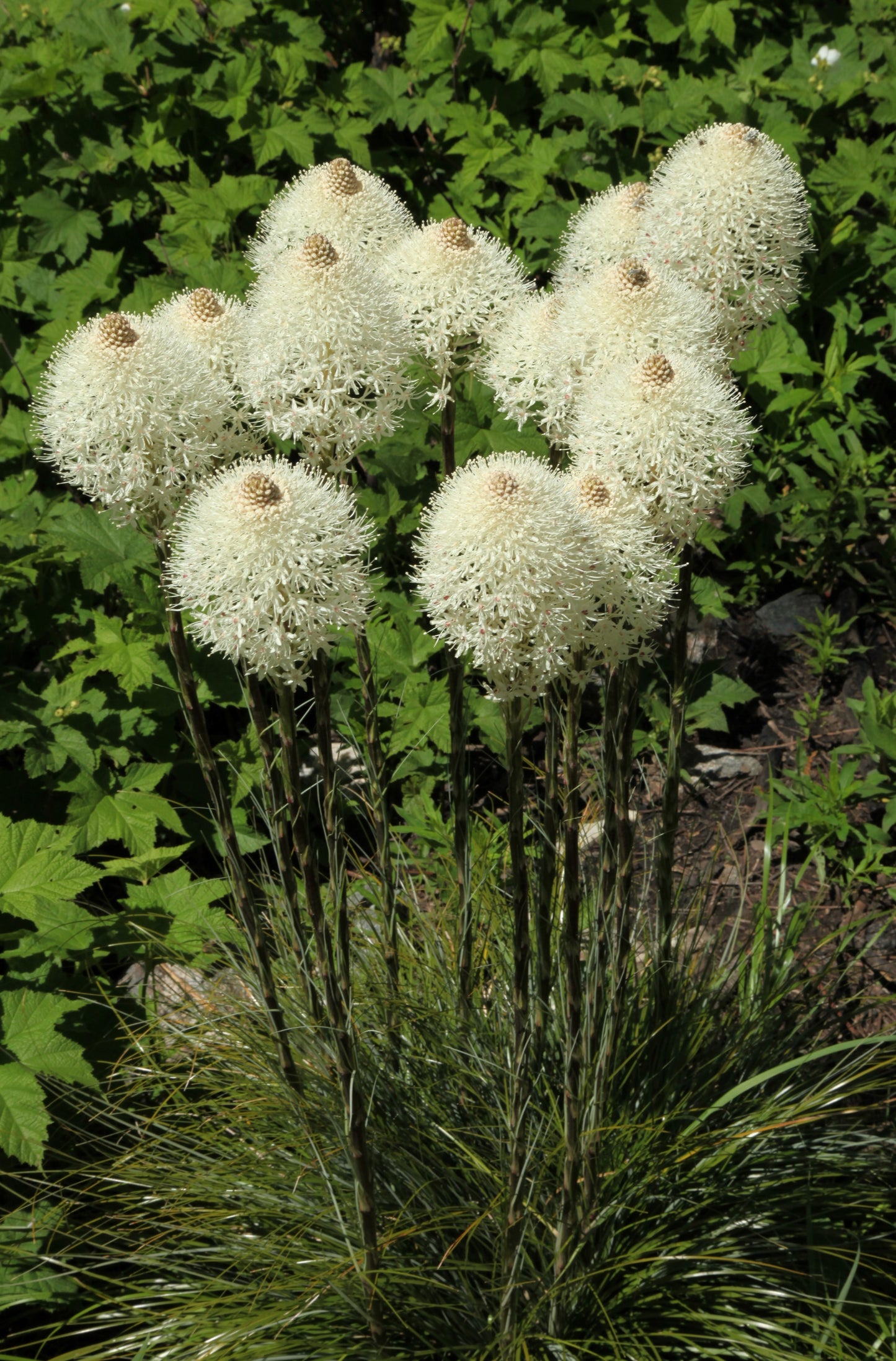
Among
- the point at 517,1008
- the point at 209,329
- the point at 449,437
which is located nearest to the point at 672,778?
the point at 517,1008

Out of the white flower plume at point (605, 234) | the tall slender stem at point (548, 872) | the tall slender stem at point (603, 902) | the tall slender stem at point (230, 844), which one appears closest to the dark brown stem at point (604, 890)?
the tall slender stem at point (603, 902)

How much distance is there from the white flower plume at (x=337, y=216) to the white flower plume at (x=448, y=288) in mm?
110

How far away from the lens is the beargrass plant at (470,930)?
7.06 feet

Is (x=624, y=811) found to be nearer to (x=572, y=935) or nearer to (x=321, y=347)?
(x=572, y=935)

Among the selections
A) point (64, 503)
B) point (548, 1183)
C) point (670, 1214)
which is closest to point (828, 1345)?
point (670, 1214)

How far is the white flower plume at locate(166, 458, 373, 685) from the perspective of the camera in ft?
6.73

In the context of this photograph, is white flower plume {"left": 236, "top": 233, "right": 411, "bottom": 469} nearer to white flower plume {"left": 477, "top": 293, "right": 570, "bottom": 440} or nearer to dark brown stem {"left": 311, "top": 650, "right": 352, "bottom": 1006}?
white flower plume {"left": 477, "top": 293, "right": 570, "bottom": 440}

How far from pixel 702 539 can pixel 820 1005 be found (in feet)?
6.48

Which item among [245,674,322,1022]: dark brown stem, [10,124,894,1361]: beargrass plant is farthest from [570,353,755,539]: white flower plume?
[245,674,322,1022]: dark brown stem

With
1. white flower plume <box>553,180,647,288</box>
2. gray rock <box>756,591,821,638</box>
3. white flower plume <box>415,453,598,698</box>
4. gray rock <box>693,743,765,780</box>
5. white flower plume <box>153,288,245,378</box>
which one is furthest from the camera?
gray rock <box>756,591,821,638</box>

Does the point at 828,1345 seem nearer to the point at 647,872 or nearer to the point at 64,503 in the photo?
the point at 647,872

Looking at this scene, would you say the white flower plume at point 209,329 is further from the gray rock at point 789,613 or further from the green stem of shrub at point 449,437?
the gray rock at point 789,613

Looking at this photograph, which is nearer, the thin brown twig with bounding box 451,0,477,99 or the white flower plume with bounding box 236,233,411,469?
the white flower plume with bounding box 236,233,411,469

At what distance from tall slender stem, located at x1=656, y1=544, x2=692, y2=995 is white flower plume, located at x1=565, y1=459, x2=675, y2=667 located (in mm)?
457
